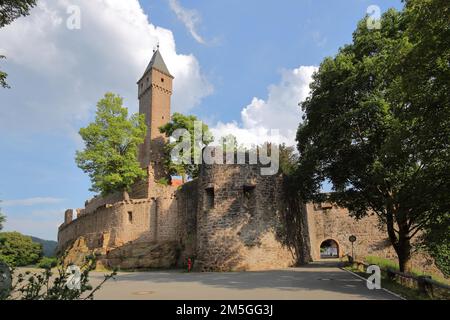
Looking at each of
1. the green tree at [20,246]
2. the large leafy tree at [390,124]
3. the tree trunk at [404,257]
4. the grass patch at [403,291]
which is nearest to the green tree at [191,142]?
the green tree at [20,246]

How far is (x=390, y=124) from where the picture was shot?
45.2ft

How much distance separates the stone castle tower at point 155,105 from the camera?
4753 cm

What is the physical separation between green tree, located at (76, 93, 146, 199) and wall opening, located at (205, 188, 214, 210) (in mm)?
13819

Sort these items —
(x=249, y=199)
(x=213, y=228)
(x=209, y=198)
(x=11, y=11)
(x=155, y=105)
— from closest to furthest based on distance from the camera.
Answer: (x=11, y=11) → (x=213, y=228) → (x=249, y=199) → (x=209, y=198) → (x=155, y=105)

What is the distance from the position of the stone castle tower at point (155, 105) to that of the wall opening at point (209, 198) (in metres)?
24.5

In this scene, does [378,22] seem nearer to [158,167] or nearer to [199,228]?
[199,228]

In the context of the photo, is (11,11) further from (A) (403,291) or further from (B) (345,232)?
(B) (345,232)

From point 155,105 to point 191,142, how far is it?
490 inches

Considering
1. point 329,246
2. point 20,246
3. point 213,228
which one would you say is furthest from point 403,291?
point 329,246

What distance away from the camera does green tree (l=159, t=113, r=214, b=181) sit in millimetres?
41938

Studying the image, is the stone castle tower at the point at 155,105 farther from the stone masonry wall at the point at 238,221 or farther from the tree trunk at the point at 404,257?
the tree trunk at the point at 404,257

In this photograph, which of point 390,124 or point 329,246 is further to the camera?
point 329,246

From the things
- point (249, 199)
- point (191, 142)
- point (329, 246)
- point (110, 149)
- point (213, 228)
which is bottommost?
point (329, 246)
